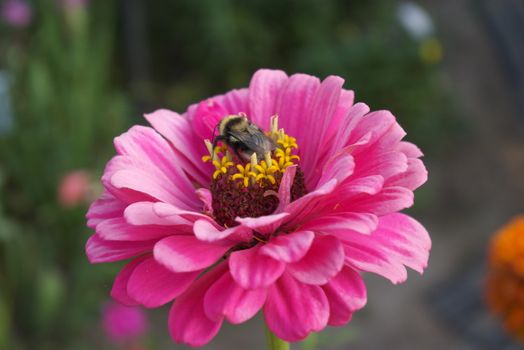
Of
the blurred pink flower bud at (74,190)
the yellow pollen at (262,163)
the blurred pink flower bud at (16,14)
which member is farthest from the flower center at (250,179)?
the blurred pink flower bud at (16,14)

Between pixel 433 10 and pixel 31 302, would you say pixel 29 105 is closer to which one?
pixel 31 302

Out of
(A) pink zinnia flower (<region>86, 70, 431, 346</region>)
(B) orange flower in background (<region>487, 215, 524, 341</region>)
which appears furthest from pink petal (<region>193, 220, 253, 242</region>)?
(B) orange flower in background (<region>487, 215, 524, 341</region>)

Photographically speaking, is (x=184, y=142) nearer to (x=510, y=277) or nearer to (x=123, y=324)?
(x=510, y=277)

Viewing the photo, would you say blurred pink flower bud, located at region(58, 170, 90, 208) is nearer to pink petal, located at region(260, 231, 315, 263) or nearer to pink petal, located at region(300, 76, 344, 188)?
pink petal, located at region(300, 76, 344, 188)

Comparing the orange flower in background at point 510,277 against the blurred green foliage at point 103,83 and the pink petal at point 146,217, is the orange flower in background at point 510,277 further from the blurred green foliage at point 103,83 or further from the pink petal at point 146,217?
the blurred green foliage at point 103,83

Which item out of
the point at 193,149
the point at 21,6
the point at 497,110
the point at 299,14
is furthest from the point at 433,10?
the point at 193,149

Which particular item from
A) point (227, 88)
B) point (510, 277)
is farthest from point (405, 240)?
point (227, 88)
